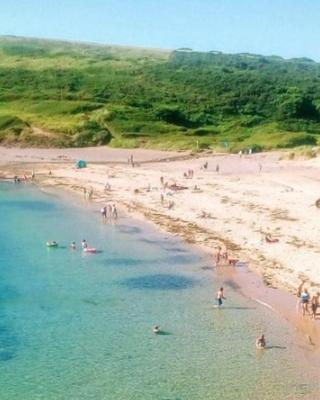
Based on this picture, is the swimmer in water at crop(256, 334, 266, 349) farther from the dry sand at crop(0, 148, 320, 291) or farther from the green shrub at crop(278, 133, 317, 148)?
the green shrub at crop(278, 133, 317, 148)

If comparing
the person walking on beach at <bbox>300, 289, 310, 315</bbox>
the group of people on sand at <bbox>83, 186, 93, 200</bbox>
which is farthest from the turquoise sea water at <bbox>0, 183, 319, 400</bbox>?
the group of people on sand at <bbox>83, 186, 93, 200</bbox>

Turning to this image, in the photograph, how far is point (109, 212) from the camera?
44219 mm

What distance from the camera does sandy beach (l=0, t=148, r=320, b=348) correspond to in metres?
32.3

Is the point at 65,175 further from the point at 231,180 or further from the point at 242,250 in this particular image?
the point at 242,250

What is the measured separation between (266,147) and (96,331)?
46303 mm

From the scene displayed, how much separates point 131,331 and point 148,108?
6140 centimetres

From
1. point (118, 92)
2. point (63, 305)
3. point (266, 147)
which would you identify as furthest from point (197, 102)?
point (63, 305)

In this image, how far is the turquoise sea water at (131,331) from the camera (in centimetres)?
2038

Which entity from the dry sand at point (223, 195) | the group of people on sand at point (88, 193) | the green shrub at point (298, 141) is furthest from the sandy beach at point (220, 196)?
the green shrub at point (298, 141)

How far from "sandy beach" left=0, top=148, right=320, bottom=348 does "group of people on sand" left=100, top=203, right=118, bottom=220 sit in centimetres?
65

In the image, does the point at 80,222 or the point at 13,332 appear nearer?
the point at 13,332

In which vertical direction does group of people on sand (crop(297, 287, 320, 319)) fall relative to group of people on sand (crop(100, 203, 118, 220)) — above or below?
above

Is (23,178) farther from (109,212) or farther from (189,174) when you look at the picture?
(109,212)

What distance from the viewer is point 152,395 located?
1973cm
